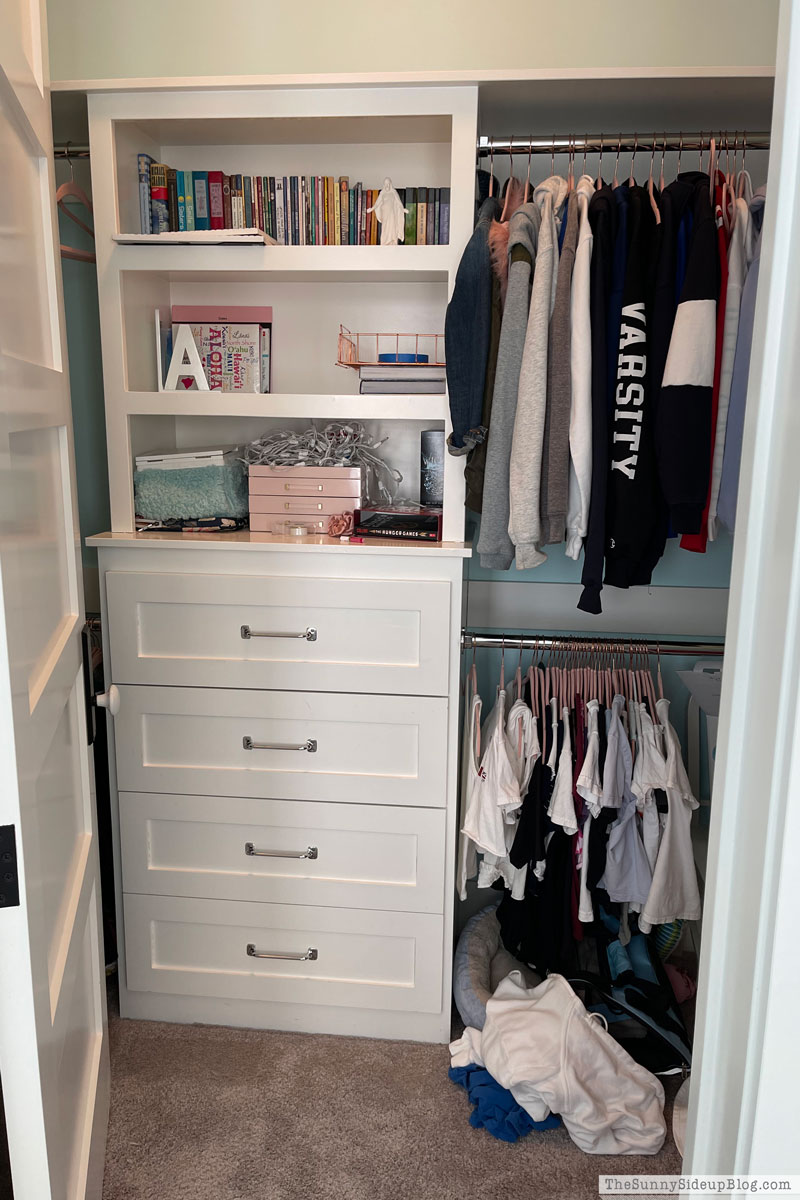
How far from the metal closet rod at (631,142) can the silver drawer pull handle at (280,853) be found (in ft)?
5.47

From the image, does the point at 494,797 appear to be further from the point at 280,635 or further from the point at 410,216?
the point at 410,216

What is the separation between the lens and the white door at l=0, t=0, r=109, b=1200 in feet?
3.36

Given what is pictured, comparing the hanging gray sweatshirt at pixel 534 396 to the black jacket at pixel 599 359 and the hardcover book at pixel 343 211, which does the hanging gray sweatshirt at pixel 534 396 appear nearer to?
the black jacket at pixel 599 359

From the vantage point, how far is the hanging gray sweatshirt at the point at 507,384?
6.15 feet

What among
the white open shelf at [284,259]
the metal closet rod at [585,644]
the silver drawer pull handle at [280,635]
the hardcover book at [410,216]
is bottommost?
the metal closet rod at [585,644]

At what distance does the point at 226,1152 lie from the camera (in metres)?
1.89

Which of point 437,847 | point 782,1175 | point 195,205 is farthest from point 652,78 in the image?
point 782,1175

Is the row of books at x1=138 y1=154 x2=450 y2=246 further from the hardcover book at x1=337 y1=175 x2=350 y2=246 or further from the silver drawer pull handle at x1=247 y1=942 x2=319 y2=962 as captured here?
the silver drawer pull handle at x1=247 y1=942 x2=319 y2=962

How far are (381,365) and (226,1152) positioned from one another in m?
1.74

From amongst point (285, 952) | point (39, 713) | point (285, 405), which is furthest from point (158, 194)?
point (285, 952)

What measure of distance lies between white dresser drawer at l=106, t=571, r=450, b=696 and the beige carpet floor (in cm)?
90

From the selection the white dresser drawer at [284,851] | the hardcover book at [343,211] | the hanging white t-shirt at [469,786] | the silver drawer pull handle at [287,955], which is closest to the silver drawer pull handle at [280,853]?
the white dresser drawer at [284,851]

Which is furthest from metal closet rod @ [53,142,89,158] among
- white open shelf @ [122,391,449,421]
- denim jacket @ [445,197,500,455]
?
denim jacket @ [445,197,500,455]

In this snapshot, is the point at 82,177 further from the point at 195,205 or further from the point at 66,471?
the point at 66,471
